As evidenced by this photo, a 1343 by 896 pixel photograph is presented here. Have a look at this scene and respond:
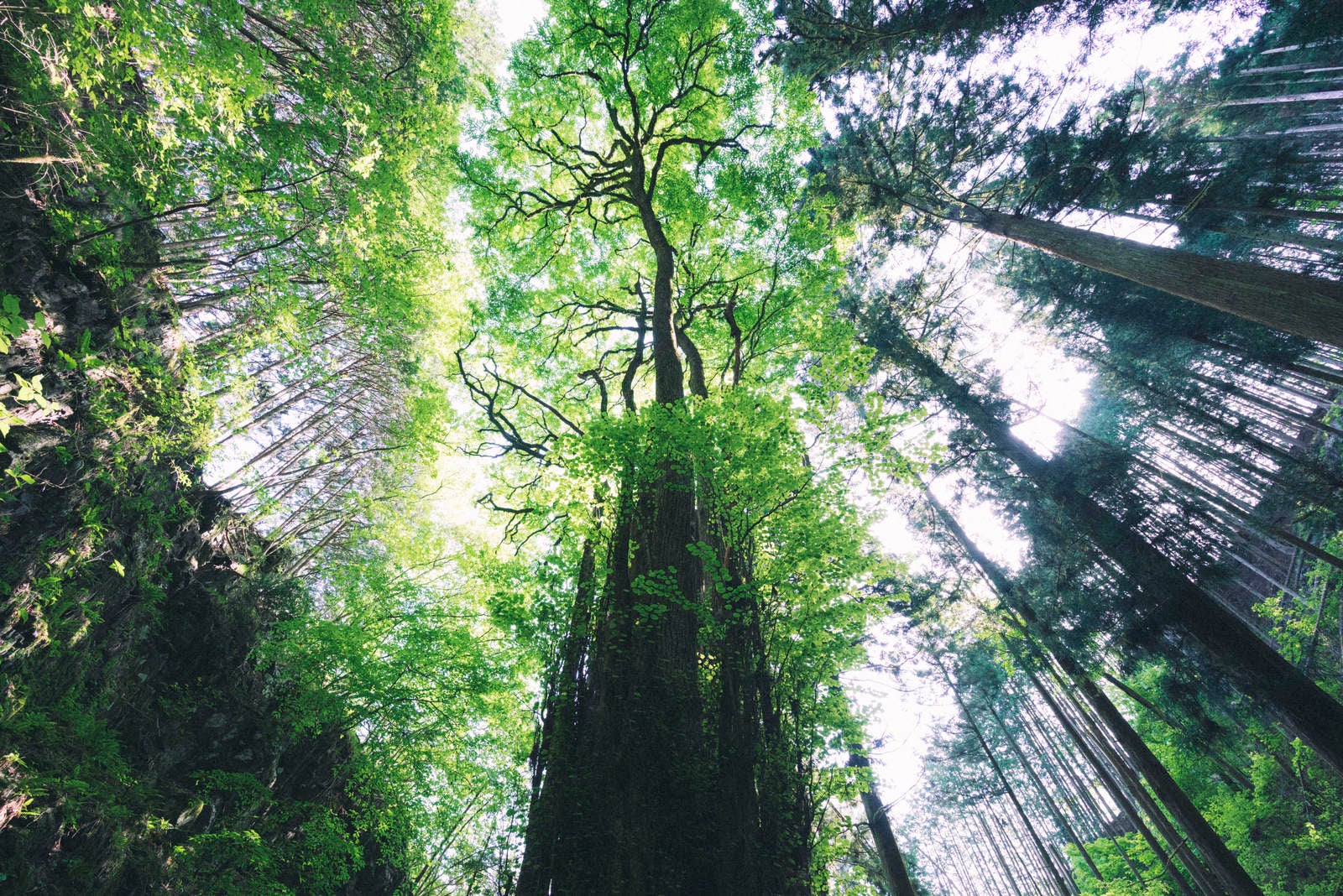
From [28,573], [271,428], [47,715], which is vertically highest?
[271,428]

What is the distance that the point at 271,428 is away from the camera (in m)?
10.0

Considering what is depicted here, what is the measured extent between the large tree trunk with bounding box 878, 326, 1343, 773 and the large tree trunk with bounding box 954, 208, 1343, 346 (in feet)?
10.8

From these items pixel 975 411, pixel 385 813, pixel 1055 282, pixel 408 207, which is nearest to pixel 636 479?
pixel 408 207

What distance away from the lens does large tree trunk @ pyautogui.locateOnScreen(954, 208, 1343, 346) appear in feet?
17.1

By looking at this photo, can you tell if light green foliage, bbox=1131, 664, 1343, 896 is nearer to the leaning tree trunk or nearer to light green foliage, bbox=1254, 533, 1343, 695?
the leaning tree trunk

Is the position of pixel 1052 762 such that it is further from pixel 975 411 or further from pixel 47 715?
pixel 47 715

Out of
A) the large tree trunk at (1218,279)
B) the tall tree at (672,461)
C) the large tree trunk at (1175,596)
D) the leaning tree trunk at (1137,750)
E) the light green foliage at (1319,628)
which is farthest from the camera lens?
the light green foliage at (1319,628)

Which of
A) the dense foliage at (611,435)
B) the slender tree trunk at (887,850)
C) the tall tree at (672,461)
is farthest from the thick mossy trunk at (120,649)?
the slender tree trunk at (887,850)

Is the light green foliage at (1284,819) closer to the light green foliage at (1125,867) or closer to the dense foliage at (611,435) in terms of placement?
the dense foliage at (611,435)

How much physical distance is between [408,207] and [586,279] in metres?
3.41

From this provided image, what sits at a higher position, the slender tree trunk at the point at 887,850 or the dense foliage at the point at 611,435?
the dense foliage at the point at 611,435

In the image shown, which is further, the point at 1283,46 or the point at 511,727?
the point at 1283,46

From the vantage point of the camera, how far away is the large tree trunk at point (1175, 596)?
587 centimetres

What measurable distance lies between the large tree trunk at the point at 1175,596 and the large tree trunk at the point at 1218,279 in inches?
130
